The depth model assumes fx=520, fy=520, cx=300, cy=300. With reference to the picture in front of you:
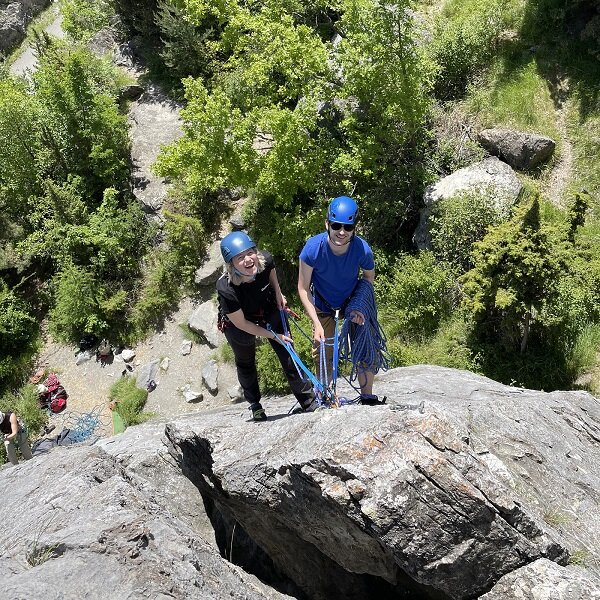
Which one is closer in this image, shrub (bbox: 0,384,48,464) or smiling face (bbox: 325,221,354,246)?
smiling face (bbox: 325,221,354,246)

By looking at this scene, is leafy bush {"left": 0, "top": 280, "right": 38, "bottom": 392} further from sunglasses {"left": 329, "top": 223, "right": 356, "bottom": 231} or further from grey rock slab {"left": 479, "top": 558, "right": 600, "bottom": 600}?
grey rock slab {"left": 479, "top": 558, "right": 600, "bottom": 600}

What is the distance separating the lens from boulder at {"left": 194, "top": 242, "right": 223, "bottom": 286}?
14562 mm

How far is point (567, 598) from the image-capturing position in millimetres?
3465

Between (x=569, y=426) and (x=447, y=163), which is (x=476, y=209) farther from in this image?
(x=569, y=426)

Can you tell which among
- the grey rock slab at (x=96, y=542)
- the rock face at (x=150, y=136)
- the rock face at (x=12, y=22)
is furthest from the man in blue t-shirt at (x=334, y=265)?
the rock face at (x=12, y=22)

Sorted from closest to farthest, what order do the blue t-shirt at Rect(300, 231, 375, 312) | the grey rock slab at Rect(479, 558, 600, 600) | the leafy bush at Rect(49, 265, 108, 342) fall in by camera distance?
the grey rock slab at Rect(479, 558, 600, 600), the blue t-shirt at Rect(300, 231, 375, 312), the leafy bush at Rect(49, 265, 108, 342)

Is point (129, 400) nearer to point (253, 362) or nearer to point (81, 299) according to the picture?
point (81, 299)

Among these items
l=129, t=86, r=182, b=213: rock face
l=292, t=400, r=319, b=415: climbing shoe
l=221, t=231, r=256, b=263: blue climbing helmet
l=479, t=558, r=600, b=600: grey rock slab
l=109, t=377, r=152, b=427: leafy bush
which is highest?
l=129, t=86, r=182, b=213: rock face

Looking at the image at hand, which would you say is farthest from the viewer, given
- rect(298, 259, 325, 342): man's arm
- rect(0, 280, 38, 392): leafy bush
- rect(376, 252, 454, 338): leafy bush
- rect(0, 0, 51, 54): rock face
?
rect(0, 0, 51, 54): rock face

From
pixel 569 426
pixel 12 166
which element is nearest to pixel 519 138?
pixel 569 426

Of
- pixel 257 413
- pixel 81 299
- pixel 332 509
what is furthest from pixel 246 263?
pixel 81 299

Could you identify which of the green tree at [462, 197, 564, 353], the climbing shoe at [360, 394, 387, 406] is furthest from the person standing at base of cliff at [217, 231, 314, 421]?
the green tree at [462, 197, 564, 353]

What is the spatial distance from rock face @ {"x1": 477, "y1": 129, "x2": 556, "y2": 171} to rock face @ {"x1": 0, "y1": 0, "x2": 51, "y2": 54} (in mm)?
25224

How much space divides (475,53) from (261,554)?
12738mm
